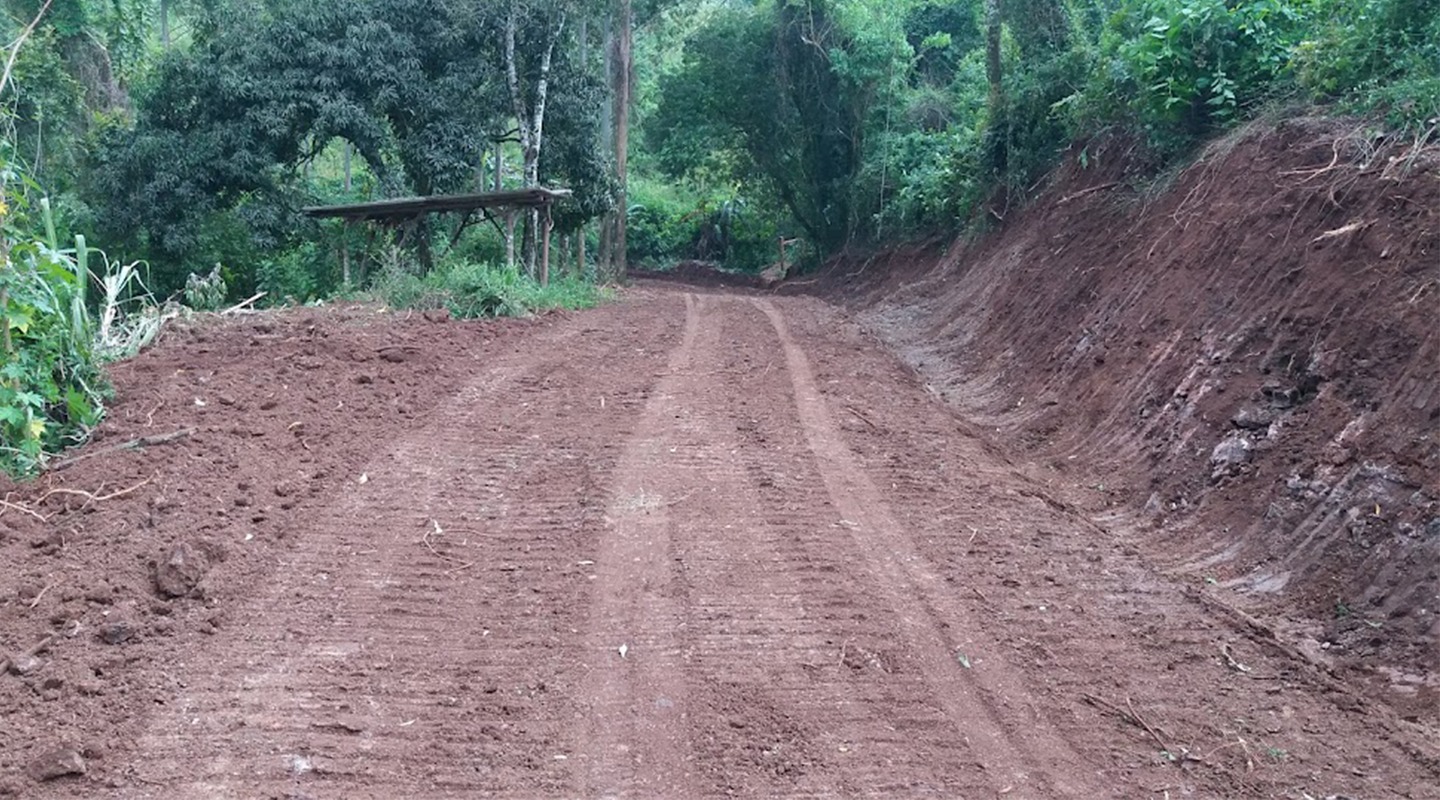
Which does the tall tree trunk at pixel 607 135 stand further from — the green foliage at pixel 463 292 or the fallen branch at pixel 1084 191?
the fallen branch at pixel 1084 191

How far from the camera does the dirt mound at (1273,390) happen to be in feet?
17.0

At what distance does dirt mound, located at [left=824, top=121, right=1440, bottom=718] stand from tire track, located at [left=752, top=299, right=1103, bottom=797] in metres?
1.56

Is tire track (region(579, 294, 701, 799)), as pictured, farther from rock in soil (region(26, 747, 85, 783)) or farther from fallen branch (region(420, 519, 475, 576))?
rock in soil (region(26, 747, 85, 783))

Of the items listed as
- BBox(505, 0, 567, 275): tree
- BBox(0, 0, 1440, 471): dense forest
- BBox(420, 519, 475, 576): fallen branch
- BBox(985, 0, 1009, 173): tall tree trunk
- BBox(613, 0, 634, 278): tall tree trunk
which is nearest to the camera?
BBox(420, 519, 475, 576): fallen branch

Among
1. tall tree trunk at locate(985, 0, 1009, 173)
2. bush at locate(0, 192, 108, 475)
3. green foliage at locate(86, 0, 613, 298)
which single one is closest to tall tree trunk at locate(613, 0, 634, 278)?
green foliage at locate(86, 0, 613, 298)

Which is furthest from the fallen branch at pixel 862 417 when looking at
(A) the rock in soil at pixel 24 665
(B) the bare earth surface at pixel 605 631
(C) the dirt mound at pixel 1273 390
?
(A) the rock in soil at pixel 24 665

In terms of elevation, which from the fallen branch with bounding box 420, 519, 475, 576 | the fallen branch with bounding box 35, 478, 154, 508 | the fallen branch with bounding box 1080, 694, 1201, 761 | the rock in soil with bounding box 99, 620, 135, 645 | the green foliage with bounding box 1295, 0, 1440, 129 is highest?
the green foliage with bounding box 1295, 0, 1440, 129

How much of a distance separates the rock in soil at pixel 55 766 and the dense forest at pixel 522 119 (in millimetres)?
3375

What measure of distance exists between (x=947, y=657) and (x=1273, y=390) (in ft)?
11.7

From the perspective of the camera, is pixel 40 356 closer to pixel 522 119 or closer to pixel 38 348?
pixel 38 348

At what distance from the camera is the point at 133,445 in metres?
6.82

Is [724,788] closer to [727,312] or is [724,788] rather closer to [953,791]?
[953,791]

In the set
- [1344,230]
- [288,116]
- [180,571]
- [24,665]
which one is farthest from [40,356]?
[288,116]

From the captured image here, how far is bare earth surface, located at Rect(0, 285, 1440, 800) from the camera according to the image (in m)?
3.90
